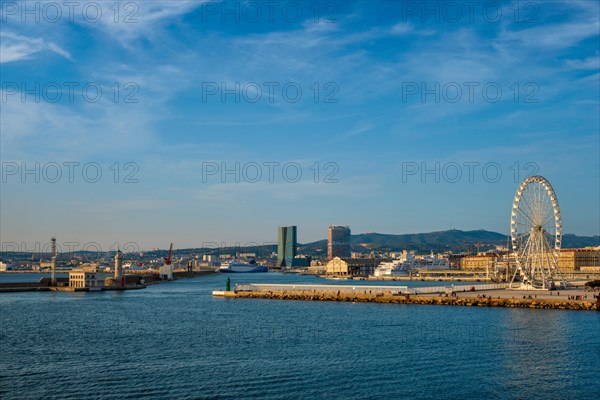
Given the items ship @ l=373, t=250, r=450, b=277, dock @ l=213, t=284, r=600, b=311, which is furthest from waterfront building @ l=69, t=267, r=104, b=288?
ship @ l=373, t=250, r=450, b=277

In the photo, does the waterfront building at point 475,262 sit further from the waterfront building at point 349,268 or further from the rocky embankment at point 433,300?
the rocky embankment at point 433,300

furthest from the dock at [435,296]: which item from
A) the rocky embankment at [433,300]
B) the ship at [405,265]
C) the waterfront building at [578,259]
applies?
the waterfront building at [578,259]

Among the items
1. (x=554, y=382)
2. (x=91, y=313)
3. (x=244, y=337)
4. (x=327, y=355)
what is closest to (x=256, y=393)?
(x=327, y=355)

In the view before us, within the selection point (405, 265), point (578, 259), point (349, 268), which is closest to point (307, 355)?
point (578, 259)

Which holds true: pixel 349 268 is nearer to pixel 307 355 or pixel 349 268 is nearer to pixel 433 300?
pixel 433 300

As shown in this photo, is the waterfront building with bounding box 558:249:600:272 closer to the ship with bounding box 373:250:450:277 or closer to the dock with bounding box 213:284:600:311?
the ship with bounding box 373:250:450:277
